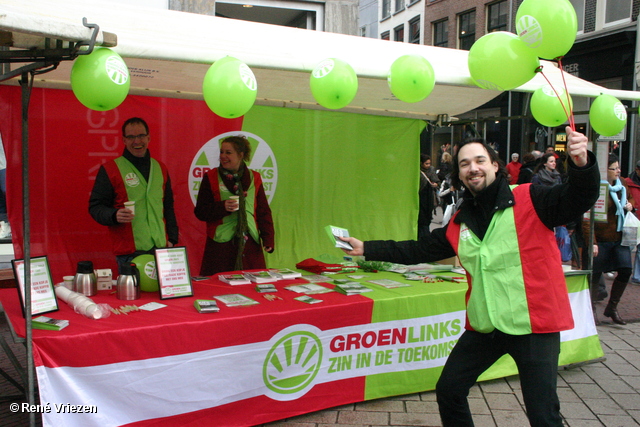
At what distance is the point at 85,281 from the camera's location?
3.12 m

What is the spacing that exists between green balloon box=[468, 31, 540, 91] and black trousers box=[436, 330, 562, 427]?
4.44 feet

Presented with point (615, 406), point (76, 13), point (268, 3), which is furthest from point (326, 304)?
point (268, 3)

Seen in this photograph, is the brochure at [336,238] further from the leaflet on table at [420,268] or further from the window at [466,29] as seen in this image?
the window at [466,29]

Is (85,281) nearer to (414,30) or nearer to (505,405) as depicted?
(505,405)

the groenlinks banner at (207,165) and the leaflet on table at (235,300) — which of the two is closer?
the leaflet on table at (235,300)

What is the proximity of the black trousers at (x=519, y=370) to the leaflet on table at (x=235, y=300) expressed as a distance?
Answer: 4.04 feet

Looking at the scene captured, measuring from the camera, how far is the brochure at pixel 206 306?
283 centimetres

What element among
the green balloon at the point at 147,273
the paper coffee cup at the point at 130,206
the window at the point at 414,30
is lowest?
the green balloon at the point at 147,273

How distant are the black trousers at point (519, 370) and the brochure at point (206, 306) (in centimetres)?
126

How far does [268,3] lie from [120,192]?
4.13 meters

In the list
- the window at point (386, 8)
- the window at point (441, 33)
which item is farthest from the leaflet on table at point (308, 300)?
the window at point (386, 8)

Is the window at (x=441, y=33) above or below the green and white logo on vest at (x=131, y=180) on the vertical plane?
above

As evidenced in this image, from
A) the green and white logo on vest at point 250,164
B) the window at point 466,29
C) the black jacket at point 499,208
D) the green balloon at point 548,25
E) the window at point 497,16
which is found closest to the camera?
the black jacket at point 499,208

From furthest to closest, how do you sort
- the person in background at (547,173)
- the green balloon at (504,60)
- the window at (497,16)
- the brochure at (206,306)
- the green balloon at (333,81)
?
the window at (497,16)
the person in background at (547,173)
the green balloon at (333,81)
the brochure at (206,306)
the green balloon at (504,60)
